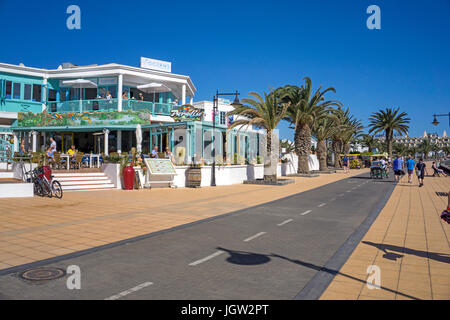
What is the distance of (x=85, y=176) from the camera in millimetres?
17969

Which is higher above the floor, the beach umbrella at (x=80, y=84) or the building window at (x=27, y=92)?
the beach umbrella at (x=80, y=84)

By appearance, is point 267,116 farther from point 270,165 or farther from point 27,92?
point 27,92

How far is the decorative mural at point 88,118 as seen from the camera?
26203 millimetres

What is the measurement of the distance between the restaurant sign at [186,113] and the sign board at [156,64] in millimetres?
6121

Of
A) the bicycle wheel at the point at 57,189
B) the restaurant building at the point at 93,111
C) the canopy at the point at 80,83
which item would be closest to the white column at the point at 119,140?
the restaurant building at the point at 93,111

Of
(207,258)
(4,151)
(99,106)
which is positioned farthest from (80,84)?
(207,258)

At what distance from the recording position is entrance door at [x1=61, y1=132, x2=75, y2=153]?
2830 centimetres

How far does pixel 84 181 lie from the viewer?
17516 mm

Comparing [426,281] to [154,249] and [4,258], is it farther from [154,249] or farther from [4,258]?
[4,258]

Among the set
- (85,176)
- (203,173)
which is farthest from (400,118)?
(85,176)

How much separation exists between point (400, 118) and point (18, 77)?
51.1 metres

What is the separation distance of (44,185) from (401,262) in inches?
504

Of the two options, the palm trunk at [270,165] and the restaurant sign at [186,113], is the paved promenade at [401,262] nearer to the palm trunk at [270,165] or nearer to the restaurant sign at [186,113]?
the palm trunk at [270,165]

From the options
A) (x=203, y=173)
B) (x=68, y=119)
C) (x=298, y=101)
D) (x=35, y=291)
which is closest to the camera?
(x=35, y=291)
